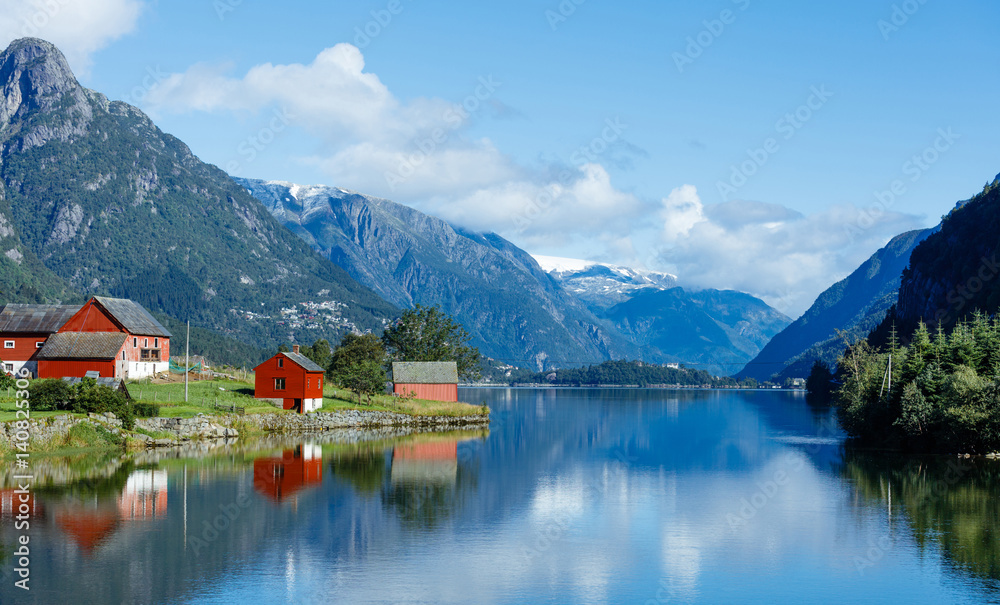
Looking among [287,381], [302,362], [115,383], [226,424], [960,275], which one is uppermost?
[960,275]

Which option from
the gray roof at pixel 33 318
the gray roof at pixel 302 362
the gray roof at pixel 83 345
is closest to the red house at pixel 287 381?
the gray roof at pixel 302 362

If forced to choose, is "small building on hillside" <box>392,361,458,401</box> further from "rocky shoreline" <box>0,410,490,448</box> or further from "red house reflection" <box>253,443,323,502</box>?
"red house reflection" <box>253,443,323,502</box>

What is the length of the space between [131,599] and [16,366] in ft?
236

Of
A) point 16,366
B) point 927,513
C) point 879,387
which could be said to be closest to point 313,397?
point 16,366

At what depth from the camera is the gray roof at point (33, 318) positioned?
89.0 metres

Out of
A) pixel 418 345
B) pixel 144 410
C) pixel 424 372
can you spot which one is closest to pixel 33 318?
pixel 144 410

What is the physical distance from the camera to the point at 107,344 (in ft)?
274

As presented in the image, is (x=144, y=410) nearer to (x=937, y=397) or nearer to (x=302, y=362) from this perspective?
(x=302, y=362)

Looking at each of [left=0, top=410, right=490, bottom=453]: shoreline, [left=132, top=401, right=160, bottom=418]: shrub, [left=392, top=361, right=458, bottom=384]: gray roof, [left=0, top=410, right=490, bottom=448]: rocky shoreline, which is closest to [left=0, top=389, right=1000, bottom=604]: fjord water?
[left=0, top=410, right=490, bottom=453]: shoreline

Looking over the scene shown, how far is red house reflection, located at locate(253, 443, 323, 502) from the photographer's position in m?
46.8

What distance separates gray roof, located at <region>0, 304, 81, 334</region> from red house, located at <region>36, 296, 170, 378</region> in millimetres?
1815

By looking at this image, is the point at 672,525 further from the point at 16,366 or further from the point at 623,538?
the point at 16,366

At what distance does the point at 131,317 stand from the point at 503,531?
65910 millimetres

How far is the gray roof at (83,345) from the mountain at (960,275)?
12090 cm
